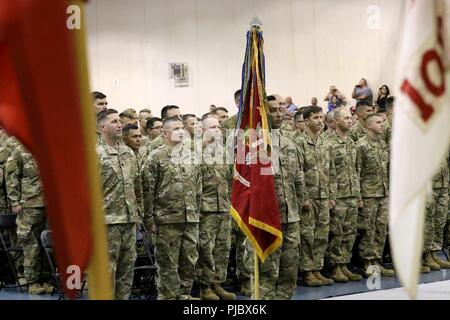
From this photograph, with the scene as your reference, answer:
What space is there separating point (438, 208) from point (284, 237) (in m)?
3.23

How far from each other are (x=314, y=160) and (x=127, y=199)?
2.14m

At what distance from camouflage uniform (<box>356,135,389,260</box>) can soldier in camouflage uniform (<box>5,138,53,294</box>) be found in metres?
3.21

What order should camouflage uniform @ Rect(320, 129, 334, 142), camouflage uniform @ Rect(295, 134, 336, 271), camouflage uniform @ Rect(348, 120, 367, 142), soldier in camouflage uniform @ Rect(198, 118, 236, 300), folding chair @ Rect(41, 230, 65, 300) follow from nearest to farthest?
folding chair @ Rect(41, 230, 65, 300) < soldier in camouflage uniform @ Rect(198, 118, 236, 300) < camouflage uniform @ Rect(295, 134, 336, 271) < camouflage uniform @ Rect(320, 129, 334, 142) < camouflage uniform @ Rect(348, 120, 367, 142)

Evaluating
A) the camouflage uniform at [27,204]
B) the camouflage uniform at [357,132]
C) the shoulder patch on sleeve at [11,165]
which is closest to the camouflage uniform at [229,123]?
the camouflage uniform at [357,132]

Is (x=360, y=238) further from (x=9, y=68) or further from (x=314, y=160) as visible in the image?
(x=9, y=68)

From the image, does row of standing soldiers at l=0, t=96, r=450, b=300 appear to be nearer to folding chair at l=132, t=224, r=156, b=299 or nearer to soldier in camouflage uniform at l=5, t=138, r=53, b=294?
soldier in camouflage uniform at l=5, t=138, r=53, b=294

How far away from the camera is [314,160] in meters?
7.43

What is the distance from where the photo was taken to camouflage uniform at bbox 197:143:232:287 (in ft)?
22.7

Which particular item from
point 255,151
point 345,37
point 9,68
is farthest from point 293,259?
point 345,37

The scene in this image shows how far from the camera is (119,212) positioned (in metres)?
5.97

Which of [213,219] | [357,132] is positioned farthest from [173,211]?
[357,132]

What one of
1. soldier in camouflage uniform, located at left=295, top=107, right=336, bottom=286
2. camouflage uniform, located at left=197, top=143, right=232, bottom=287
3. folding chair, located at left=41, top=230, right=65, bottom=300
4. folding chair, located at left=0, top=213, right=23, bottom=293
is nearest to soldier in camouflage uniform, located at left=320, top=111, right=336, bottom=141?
soldier in camouflage uniform, located at left=295, top=107, right=336, bottom=286

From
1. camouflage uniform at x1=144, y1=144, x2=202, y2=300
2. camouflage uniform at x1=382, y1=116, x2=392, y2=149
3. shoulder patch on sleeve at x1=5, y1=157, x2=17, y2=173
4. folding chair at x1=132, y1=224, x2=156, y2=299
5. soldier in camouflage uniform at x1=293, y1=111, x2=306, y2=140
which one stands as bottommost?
folding chair at x1=132, y1=224, x2=156, y2=299
